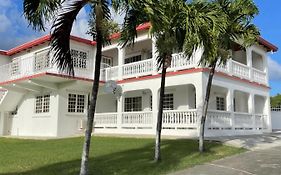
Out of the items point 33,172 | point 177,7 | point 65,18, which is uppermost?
point 177,7

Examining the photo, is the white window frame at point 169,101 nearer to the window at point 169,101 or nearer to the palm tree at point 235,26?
the window at point 169,101

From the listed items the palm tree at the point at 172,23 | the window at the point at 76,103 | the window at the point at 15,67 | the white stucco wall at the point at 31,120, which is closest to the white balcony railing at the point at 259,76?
the window at the point at 76,103

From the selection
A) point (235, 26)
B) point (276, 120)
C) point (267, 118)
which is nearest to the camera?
point (235, 26)

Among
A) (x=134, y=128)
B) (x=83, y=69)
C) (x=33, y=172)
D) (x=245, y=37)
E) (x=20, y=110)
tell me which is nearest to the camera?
→ (x=33, y=172)

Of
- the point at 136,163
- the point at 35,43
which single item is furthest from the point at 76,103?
the point at 136,163

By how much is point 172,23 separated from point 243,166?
503 cm

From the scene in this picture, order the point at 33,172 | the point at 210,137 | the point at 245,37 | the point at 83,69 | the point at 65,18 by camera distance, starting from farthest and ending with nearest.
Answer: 1. the point at 83,69
2. the point at 210,137
3. the point at 245,37
4. the point at 33,172
5. the point at 65,18

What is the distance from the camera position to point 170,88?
23438 mm

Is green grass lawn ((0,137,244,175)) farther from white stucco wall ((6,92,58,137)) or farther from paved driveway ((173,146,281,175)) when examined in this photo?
white stucco wall ((6,92,58,137))

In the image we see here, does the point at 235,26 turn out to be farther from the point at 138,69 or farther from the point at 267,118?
the point at 267,118

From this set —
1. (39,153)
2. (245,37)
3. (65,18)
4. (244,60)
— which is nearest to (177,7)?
(65,18)

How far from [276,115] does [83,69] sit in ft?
56.1

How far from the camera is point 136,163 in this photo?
1142 centimetres

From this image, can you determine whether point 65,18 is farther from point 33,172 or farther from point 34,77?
point 34,77
